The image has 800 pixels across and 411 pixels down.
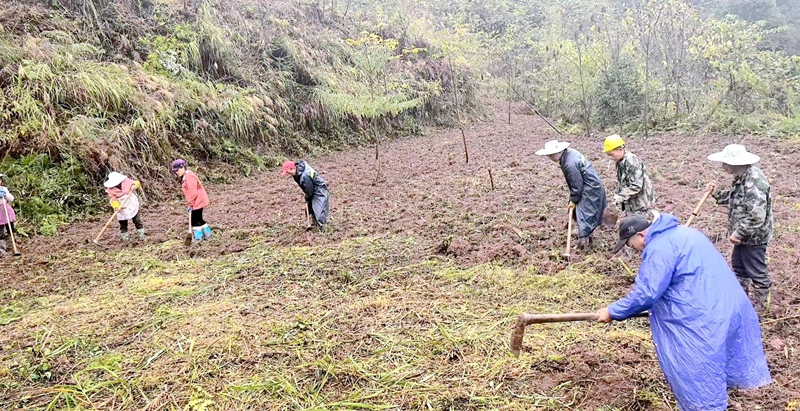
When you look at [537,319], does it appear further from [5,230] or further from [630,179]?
[5,230]

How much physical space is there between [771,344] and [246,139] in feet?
35.6

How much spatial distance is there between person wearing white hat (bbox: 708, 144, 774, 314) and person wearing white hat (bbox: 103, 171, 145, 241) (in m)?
7.24

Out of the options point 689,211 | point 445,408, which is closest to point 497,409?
point 445,408

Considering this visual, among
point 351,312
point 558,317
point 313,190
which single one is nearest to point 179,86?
point 313,190

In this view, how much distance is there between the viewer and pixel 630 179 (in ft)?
17.0

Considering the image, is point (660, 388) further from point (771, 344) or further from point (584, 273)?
point (584, 273)

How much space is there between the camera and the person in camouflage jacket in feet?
16.8

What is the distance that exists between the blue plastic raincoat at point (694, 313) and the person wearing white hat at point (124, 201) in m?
6.79

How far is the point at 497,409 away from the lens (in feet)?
9.68

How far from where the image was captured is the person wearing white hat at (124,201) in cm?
702

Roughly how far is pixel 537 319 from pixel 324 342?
1622 millimetres

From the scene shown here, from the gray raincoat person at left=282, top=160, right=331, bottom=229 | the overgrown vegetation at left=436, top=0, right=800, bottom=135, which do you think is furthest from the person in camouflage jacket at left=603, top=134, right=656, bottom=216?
the overgrown vegetation at left=436, top=0, right=800, bottom=135

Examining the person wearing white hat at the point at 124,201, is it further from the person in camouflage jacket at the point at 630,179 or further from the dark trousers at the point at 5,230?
the person in camouflage jacket at the point at 630,179

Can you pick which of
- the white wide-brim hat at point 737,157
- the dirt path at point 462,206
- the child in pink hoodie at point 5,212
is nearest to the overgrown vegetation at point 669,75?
the dirt path at point 462,206
